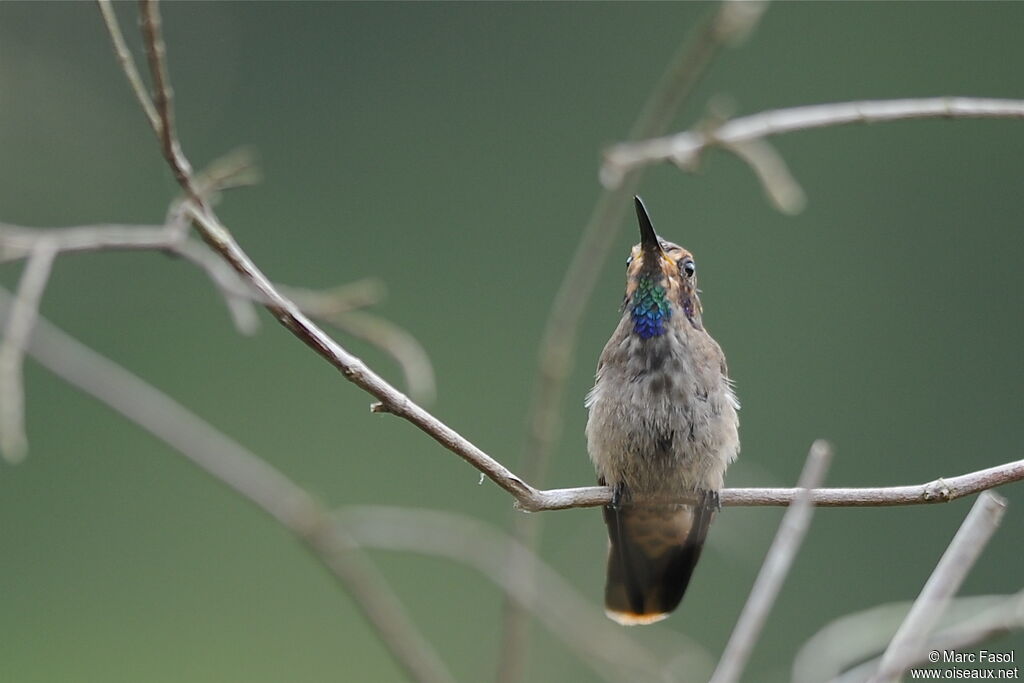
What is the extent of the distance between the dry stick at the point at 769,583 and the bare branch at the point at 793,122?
550 millimetres

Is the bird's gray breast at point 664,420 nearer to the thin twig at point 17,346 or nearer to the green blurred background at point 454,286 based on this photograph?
the thin twig at point 17,346

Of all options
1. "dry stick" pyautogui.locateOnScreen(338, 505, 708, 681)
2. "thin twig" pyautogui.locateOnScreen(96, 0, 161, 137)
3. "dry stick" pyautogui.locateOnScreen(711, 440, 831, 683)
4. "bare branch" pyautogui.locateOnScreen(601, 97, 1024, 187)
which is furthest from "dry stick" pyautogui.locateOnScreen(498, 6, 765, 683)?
"thin twig" pyautogui.locateOnScreen(96, 0, 161, 137)

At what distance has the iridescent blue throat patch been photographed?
2.85m

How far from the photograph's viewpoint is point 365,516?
6.91 ft

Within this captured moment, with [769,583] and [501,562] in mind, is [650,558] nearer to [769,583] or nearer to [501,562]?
[501,562]

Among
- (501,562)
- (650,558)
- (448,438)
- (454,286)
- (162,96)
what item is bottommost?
(448,438)

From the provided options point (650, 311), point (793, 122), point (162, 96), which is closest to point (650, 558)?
point (650, 311)

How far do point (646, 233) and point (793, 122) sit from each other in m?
0.95

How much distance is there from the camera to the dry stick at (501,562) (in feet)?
6.44

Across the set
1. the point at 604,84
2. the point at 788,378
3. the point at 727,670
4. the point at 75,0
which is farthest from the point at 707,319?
the point at 727,670

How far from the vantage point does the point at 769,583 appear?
1325 millimetres

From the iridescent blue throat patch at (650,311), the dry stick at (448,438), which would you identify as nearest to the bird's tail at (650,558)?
the iridescent blue throat patch at (650,311)

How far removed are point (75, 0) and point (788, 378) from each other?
5.74 m

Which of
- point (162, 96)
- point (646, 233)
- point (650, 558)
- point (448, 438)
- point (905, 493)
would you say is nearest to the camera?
point (162, 96)
